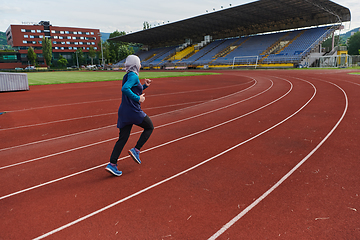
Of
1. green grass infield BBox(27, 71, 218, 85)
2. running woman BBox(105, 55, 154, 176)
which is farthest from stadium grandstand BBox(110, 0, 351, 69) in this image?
running woman BBox(105, 55, 154, 176)

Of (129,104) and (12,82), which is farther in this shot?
(12,82)

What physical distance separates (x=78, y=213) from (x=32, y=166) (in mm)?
2300

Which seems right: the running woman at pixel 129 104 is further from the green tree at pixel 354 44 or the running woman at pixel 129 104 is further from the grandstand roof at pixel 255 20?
the green tree at pixel 354 44

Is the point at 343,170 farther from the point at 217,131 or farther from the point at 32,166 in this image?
the point at 32,166

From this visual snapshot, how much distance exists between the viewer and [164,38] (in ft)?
233

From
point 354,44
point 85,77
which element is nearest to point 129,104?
point 85,77

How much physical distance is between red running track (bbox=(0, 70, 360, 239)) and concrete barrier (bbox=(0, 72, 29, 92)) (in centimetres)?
1155

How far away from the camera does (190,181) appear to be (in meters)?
4.00

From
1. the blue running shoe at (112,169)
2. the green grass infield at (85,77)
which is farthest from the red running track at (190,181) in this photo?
the green grass infield at (85,77)

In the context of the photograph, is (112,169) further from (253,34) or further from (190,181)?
(253,34)

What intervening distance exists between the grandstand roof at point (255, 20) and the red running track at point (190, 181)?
37281 millimetres

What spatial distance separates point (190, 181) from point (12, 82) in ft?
60.8

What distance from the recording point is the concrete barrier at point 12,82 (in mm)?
16969

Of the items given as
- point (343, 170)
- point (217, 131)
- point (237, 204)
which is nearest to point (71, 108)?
point (217, 131)
